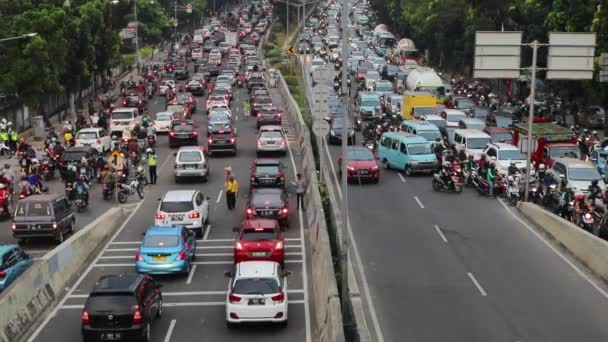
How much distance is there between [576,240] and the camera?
28.2 meters

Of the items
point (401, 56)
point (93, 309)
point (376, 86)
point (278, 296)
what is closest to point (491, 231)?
point (278, 296)

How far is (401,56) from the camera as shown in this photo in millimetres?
110250

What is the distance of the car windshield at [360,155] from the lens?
135 ft

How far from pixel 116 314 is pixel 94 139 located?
28.2m

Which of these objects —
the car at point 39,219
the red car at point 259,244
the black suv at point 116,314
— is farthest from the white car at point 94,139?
the black suv at point 116,314

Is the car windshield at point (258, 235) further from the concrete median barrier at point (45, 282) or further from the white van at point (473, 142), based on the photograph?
the white van at point (473, 142)

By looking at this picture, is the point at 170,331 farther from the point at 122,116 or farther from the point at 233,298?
the point at 122,116

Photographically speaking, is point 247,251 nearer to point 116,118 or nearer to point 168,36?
point 116,118

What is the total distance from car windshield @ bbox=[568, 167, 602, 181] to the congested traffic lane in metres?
11.2

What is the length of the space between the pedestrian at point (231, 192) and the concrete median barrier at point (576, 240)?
37.0 feet

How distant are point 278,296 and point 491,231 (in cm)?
1266

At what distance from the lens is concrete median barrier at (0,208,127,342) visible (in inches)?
829

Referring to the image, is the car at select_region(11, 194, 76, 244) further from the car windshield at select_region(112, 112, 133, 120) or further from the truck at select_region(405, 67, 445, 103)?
the truck at select_region(405, 67, 445, 103)

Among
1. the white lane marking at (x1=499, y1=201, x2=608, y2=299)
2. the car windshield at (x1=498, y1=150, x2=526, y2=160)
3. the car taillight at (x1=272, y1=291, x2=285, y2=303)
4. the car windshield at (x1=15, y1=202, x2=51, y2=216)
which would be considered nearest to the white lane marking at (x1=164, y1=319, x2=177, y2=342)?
the car taillight at (x1=272, y1=291, x2=285, y2=303)
